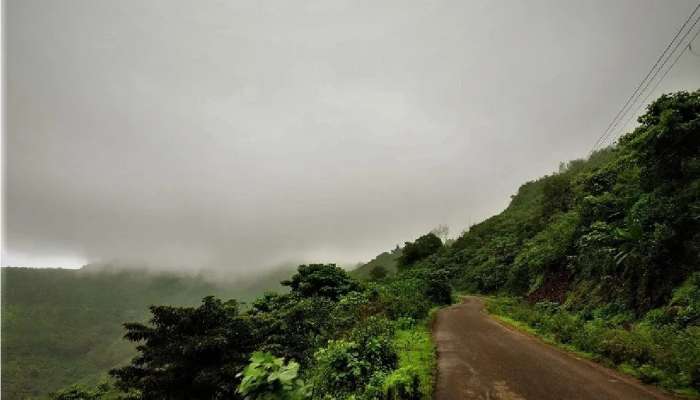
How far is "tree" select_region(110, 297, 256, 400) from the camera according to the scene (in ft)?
35.8

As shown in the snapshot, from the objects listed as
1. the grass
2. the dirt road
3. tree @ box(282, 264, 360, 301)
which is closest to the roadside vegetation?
the dirt road

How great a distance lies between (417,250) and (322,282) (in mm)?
39390

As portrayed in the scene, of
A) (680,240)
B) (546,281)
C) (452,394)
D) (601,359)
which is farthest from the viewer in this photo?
(546,281)

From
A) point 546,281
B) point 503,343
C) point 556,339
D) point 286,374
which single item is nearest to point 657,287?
point 556,339

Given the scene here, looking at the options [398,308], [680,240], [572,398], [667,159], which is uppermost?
[667,159]

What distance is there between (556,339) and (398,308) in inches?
306

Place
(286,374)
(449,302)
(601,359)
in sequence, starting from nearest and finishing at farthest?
(286,374) → (601,359) → (449,302)

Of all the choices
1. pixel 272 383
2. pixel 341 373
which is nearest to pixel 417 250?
A: pixel 341 373

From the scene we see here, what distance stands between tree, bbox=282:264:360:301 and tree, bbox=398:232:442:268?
36034 mm

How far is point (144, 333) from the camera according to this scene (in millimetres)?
12000

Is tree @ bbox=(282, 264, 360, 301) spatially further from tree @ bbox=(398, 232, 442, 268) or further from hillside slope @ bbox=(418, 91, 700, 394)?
tree @ bbox=(398, 232, 442, 268)

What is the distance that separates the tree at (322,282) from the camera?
2773 cm

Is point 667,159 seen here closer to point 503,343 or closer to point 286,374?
point 503,343

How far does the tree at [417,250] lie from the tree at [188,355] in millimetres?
54482
